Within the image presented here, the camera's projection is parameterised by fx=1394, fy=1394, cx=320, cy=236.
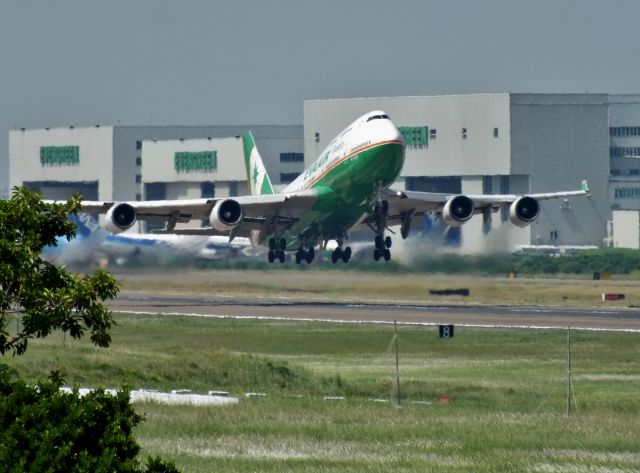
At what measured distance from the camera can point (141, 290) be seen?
88625mm

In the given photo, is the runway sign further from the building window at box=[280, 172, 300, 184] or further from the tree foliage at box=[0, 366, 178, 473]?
the building window at box=[280, 172, 300, 184]

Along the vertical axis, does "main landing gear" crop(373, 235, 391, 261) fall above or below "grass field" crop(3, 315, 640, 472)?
above

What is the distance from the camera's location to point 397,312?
6706 centimetres

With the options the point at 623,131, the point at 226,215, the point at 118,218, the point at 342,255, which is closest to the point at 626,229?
the point at 623,131

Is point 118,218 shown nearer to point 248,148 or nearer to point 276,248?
point 276,248

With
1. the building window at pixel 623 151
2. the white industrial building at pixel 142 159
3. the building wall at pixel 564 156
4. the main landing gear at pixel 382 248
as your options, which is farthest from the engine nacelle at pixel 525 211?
the white industrial building at pixel 142 159

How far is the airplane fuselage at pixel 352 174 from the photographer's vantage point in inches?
2442

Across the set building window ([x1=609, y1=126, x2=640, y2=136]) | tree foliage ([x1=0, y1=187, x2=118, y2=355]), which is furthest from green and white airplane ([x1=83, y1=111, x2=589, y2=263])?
building window ([x1=609, y1=126, x2=640, y2=136])

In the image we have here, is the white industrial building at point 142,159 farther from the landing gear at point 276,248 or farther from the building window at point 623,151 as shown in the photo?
the landing gear at point 276,248

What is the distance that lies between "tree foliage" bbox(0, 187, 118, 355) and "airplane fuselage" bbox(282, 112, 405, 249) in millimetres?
44967

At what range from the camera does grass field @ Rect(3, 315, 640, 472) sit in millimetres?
23812

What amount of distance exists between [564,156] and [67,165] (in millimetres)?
67317

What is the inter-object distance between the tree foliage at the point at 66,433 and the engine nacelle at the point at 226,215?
5189 cm

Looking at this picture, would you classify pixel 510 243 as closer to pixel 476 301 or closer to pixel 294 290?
pixel 476 301
